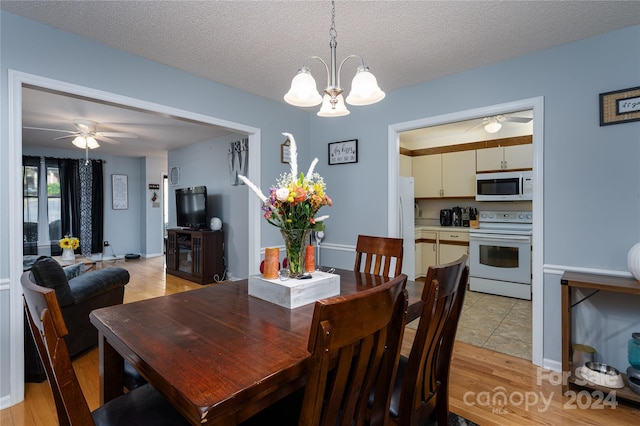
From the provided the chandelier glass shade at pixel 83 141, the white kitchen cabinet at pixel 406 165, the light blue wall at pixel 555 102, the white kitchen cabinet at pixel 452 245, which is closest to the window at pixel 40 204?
the chandelier glass shade at pixel 83 141

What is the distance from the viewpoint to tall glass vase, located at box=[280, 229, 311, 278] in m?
1.56

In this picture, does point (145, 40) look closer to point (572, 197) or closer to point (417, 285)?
point (417, 285)

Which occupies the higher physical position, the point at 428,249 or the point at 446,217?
the point at 446,217

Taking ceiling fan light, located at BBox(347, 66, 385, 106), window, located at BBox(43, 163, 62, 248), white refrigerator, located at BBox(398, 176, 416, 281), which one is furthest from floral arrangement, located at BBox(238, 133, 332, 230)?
window, located at BBox(43, 163, 62, 248)

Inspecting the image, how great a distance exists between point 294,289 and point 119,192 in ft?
23.9

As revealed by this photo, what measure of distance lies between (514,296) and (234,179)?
4.33 m

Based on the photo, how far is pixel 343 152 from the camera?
141 inches

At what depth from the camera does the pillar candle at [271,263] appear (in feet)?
5.11

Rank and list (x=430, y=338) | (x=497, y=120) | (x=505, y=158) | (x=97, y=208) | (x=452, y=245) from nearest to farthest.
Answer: (x=430, y=338)
(x=497, y=120)
(x=505, y=158)
(x=452, y=245)
(x=97, y=208)

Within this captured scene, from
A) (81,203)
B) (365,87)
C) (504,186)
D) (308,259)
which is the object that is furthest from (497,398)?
(81,203)

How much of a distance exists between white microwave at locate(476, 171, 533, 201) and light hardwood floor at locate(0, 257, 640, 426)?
2503 millimetres

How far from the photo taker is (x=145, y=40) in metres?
2.25

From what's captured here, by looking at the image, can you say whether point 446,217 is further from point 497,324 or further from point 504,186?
point 497,324

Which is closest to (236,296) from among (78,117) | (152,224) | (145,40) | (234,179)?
(145,40)
